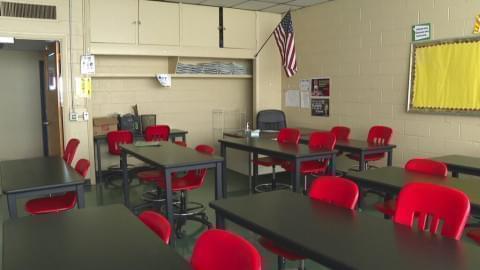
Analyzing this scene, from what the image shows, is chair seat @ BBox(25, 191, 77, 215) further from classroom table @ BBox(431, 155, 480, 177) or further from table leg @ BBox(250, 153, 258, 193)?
classroom table @ BBox(431, 155, 480, 177)

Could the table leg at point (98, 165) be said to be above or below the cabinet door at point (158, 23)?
below

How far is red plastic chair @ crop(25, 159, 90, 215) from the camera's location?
11.4 feet

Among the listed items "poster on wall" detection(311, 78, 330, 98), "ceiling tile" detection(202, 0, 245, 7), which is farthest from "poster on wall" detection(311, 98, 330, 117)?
"ceiling tile" detection(202, 0, 245, 7)

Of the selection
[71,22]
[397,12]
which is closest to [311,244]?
[397,12]

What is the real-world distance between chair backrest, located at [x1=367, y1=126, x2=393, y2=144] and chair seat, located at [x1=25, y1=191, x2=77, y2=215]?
380cm

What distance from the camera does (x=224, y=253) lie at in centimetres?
163

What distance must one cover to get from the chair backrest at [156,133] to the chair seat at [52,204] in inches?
97.3

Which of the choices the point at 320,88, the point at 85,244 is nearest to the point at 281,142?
the point at 320,88

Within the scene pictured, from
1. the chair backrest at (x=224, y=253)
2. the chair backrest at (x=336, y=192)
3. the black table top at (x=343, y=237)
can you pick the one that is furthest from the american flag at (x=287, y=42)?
the chair backrest at (x=224, y=253)

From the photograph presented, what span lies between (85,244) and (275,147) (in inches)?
122

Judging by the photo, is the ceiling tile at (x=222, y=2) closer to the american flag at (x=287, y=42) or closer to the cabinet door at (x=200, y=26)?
the cabinet door at (x=200, y=26)

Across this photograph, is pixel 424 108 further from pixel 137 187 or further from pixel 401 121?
pixel 137 187

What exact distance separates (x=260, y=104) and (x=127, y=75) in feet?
7.77

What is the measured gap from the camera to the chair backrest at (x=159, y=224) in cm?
200
